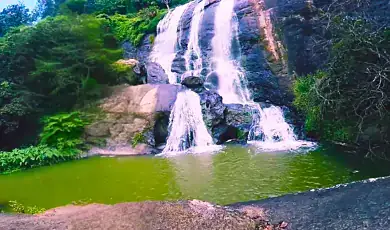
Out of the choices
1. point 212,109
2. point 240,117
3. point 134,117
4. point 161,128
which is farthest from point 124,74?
point 240,117

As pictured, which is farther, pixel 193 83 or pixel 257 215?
pixel 193 83

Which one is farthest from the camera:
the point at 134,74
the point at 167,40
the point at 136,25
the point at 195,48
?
the point at 136,25

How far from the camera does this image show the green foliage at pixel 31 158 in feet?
39.8

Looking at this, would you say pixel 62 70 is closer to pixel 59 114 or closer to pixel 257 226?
pixel 59 114

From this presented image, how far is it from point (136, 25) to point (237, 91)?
443 inches

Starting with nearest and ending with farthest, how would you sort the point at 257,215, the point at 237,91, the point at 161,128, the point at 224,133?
the point at 257,215
the point at 224,133
the point at 161,128
the point at 237,91

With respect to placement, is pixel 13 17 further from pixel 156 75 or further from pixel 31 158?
pixel 31 158

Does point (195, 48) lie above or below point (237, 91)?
above

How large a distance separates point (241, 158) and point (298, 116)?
164 inches

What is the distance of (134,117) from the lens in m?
14.2

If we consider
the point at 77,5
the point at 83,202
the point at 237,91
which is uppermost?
the point at 77,5

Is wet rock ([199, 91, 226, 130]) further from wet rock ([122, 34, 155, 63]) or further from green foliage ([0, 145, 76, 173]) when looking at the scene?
wet rock ([122, 34, 155, 63])

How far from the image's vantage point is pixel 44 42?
16172 mm

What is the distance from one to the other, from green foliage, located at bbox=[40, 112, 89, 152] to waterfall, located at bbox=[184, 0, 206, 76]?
20.0 feet
